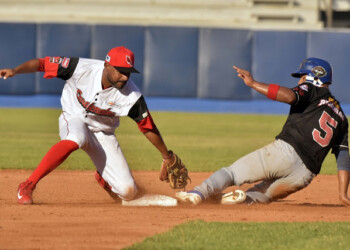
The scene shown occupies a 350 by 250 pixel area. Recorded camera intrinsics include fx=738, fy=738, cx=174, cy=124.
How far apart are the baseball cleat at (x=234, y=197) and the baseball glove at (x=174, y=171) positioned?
420 millimetres

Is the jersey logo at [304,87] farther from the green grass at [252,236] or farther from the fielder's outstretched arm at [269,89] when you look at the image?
the green grass at [252,236]

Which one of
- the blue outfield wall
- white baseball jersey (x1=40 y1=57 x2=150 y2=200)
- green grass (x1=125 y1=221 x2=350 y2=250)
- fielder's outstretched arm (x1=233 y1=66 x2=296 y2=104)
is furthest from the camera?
the blue outfield wall

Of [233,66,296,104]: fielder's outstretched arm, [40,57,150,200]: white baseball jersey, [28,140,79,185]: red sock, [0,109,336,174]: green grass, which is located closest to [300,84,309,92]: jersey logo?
[233,66,296,104]: fielder's outstretched arm

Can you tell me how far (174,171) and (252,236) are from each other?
5.58 feet

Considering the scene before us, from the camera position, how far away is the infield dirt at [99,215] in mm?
4695

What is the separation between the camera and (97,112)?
6.15 m

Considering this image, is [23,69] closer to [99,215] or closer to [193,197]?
[99,215]

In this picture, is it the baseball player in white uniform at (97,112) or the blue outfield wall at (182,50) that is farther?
the blue outfield wall at (182,50)

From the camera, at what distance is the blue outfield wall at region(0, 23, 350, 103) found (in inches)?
747

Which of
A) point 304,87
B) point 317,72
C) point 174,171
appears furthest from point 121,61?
point 317,72

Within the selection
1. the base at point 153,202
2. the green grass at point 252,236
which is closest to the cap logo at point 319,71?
the green grass at point 252,236

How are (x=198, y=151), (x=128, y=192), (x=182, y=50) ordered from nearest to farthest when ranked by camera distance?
(x=128, y=192) → (x=198, y=151) → (x=182, y=50)

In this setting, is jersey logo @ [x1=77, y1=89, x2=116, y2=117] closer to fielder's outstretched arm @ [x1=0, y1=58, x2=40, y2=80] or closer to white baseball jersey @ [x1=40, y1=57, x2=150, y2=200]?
white baseball jersey @ [x1=40, y1=57, x2=150, y2=200]

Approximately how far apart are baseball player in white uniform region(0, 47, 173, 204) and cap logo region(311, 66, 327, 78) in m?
1.41
